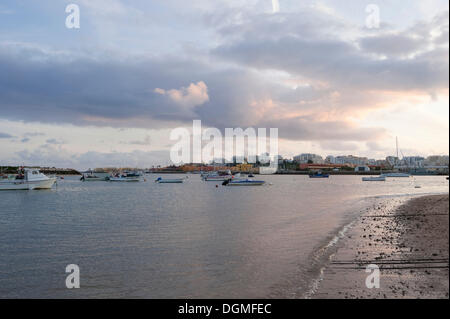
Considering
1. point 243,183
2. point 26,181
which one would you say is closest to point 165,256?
point 26,181

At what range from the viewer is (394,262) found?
1460 centimetres

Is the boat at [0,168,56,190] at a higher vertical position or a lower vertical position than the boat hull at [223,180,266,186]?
higher

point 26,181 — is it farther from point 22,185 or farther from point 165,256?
point 165,256

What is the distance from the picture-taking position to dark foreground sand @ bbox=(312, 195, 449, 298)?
444 inches

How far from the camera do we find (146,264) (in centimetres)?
1602

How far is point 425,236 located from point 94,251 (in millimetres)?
17378

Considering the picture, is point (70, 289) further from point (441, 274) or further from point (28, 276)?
point (441, 274)

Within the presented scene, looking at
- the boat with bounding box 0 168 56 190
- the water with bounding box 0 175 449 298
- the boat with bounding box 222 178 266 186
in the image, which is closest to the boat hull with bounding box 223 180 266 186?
the boat with bounding box 222 178 266 186

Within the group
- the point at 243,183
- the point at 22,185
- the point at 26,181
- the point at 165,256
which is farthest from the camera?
the point at 243,183

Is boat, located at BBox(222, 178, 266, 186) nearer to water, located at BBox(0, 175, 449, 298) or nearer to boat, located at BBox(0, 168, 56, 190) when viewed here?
boat, located at BBox(0, 168, 56, 190)

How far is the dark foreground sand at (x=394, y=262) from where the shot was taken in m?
11.3
